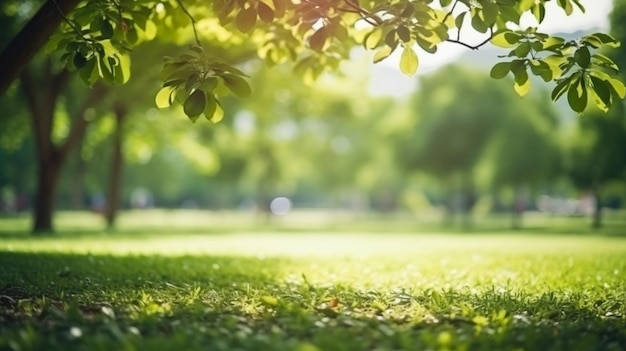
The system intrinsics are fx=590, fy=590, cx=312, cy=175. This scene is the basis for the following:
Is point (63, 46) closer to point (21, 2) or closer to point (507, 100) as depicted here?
point (21, 2)

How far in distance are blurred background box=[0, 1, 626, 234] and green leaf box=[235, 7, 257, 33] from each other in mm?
4426

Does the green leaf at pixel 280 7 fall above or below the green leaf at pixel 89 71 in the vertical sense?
above

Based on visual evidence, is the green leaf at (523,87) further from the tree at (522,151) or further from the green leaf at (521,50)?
the tree at (522,151)

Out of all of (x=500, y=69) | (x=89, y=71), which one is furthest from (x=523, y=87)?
(x=89, y=71)

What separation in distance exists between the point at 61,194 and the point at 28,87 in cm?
6143

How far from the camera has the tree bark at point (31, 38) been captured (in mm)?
6500

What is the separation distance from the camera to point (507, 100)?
39719 millimetres

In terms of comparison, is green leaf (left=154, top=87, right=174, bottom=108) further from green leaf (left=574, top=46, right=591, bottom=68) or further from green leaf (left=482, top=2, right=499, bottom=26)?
green leaf (left=574, top=46, right=591, bottom=68)

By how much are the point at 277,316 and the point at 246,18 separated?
7.95 ft

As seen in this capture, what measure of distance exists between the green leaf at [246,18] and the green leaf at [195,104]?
0.64m

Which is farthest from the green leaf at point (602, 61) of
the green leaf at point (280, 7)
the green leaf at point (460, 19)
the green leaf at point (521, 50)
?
the green leaf at point (280, 7)

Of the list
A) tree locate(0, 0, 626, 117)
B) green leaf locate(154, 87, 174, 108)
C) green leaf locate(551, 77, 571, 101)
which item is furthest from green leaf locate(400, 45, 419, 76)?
green leaf locate(154, 87, 174, 108)

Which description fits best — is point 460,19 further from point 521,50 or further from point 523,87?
point 523,87

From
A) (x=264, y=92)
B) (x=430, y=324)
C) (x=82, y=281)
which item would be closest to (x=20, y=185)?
(x=264, y=92)
